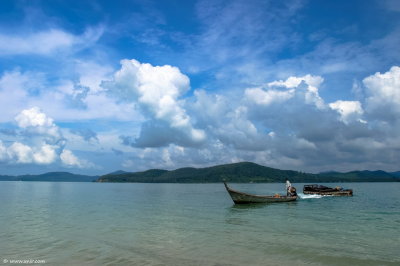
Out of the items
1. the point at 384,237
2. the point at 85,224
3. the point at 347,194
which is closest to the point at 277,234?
the point at 384,237

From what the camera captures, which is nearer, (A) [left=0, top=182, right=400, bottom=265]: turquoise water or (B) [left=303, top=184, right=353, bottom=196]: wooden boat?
(A) [left=0, top=182, right=400, bottom=265]: turquoise water

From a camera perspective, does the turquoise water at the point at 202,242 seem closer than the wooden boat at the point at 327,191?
Yes

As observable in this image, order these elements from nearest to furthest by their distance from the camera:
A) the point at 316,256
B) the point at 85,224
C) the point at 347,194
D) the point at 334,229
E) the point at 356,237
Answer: the point at 316,256, the point at 356,237, the point at 334,229, the point at 85,224, the point at 347,194

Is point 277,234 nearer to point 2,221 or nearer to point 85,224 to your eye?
point 85,224

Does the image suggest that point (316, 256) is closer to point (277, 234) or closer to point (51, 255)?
point (277, 234)

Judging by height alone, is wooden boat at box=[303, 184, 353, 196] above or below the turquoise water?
below

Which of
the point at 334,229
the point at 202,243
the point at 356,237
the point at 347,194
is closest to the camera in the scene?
the point at 202,243

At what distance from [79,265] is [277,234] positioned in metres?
15.7

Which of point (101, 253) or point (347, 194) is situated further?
point (347, 194)

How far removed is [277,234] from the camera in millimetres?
25828

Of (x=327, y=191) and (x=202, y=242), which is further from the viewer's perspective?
(x=327, y=191)

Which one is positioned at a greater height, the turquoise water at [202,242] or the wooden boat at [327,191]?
the turquoise water at [202,242]

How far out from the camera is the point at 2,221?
33625 millimetres

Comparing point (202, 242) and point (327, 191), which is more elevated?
point (202, 242)
